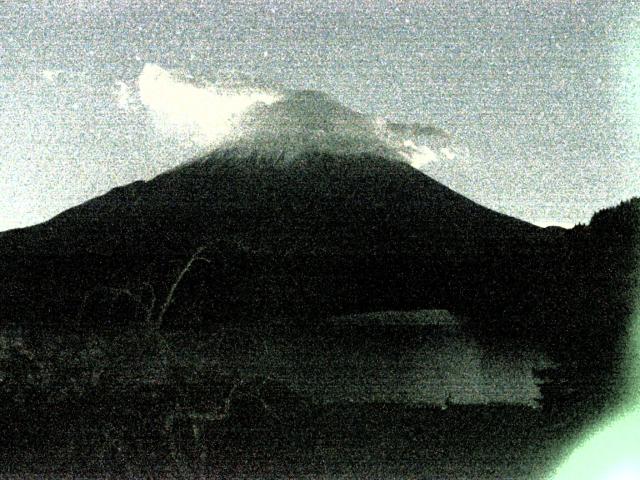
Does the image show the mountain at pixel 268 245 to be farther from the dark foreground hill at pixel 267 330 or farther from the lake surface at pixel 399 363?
the lake surface at pixel 399 363

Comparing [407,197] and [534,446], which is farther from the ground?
[407,197]

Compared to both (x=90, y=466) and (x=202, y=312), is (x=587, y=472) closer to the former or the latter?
(x=90, y=466)

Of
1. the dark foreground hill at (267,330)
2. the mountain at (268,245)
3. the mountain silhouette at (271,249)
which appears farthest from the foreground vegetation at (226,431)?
the mountain at (268,245)

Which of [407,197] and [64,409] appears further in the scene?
[407,197]

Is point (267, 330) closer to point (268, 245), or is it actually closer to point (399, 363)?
point (399, 363)

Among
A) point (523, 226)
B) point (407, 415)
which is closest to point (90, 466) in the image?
point (407, 415)
